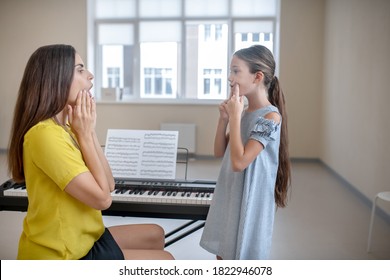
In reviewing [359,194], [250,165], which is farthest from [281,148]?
[359,194]

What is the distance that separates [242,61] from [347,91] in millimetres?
3584

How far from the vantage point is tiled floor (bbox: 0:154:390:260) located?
2732 millimetres

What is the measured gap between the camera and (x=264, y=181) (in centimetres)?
132

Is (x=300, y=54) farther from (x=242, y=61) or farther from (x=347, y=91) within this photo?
(x=242, y=61)

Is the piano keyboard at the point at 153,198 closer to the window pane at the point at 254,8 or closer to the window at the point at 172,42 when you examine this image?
the window at the point at 172,42

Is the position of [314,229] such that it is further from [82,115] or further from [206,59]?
[206,59]

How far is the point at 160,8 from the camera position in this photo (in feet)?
21.4

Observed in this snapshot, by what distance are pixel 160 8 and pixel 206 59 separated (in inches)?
41.3

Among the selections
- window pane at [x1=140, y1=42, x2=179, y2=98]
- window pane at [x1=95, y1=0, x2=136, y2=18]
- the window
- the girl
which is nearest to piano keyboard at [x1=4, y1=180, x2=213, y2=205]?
the girl

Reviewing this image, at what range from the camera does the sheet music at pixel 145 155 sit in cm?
191

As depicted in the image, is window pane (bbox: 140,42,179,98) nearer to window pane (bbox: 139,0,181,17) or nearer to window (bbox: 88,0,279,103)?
window (bbox: 88,0,279,103)

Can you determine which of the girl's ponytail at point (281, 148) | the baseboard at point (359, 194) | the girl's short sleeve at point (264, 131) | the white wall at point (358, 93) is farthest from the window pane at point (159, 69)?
the girl's short sleeve at point (264, 131)

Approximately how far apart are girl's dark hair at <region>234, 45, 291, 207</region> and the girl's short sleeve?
0.16 m
